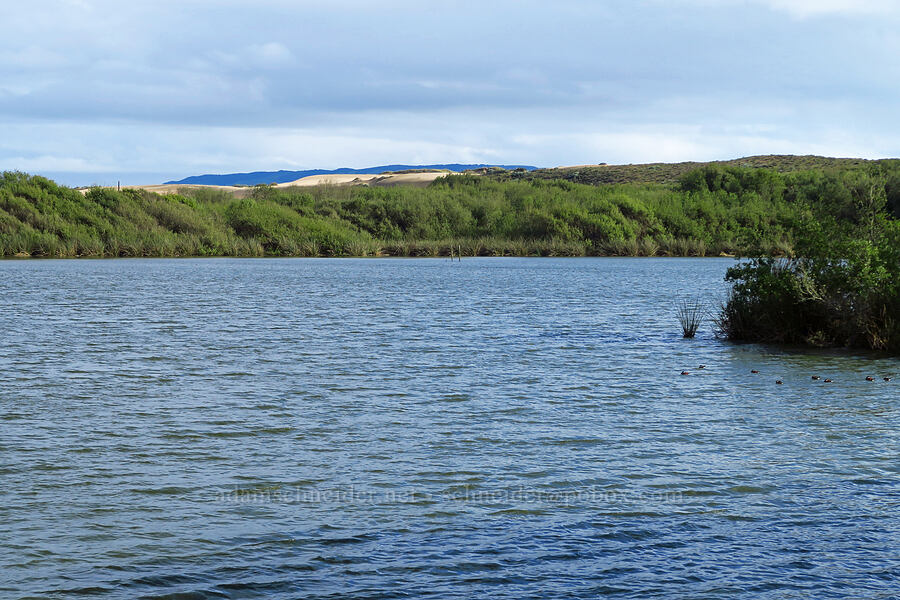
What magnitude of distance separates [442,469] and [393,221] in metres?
76.5

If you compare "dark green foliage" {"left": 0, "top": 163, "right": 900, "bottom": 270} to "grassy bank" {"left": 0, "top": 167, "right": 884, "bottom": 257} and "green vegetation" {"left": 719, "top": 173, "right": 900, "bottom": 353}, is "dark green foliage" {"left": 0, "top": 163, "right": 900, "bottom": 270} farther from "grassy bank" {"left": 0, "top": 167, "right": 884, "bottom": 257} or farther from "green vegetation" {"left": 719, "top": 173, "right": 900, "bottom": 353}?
"green vegetation" {"left": 719, "top": 173, "right": 900, "bottom": 353}

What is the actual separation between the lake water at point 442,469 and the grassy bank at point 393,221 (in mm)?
48113

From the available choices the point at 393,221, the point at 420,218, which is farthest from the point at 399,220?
the point at 420,218

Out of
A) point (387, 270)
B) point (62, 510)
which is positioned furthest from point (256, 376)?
point (387, 270)

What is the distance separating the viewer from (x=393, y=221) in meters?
84.9

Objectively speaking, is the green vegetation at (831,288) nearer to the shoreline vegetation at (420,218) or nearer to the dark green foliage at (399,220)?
the shoreline vegetation at (420,218)

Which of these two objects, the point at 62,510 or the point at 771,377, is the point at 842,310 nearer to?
the point at 771,377

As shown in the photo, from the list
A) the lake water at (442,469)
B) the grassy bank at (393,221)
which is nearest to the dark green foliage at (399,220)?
the grassy bank at (393,221)

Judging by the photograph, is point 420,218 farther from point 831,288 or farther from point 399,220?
point 831,288

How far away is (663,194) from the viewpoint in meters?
86.8

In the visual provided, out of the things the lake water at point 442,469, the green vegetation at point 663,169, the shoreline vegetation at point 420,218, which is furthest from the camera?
the green vegetation at point 663,169

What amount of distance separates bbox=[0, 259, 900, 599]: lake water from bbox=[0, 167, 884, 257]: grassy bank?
4811 centimetres

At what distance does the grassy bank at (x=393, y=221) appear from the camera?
68.1 metres

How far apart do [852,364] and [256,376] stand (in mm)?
9573
